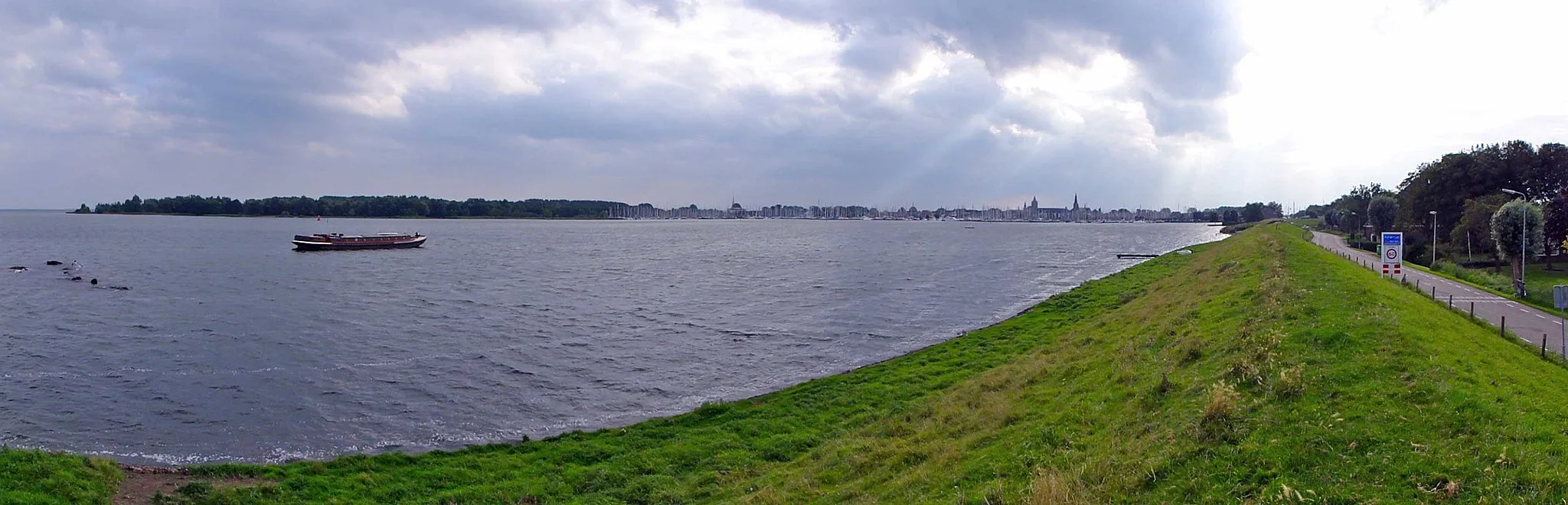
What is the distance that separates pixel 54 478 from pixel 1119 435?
2096 centimetres

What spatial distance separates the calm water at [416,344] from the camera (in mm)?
23609

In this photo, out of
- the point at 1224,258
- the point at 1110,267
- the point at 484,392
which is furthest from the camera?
the point at 1110,267

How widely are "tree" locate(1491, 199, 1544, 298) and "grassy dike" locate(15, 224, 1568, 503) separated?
109 feet

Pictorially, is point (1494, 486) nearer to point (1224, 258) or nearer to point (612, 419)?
point (612, 419)

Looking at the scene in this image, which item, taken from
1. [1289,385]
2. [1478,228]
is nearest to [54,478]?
[1289,385]

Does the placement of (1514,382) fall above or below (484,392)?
above

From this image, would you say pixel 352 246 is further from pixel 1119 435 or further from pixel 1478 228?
pixel 1478 228

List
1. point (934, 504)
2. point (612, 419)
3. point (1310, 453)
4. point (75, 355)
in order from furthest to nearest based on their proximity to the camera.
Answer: point (75, 355) < point (612, 419) < point (934, 504) < point (1310, 453)

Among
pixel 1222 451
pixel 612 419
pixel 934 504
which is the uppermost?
pixel 1222 451

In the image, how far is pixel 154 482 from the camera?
56.2 feet

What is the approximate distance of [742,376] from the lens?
29312mm

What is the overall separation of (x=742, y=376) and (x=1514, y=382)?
842 inches

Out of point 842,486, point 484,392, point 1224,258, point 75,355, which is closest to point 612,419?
point 484,392

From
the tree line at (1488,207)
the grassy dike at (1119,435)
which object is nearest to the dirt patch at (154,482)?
the grassy dike at (1119,435)
